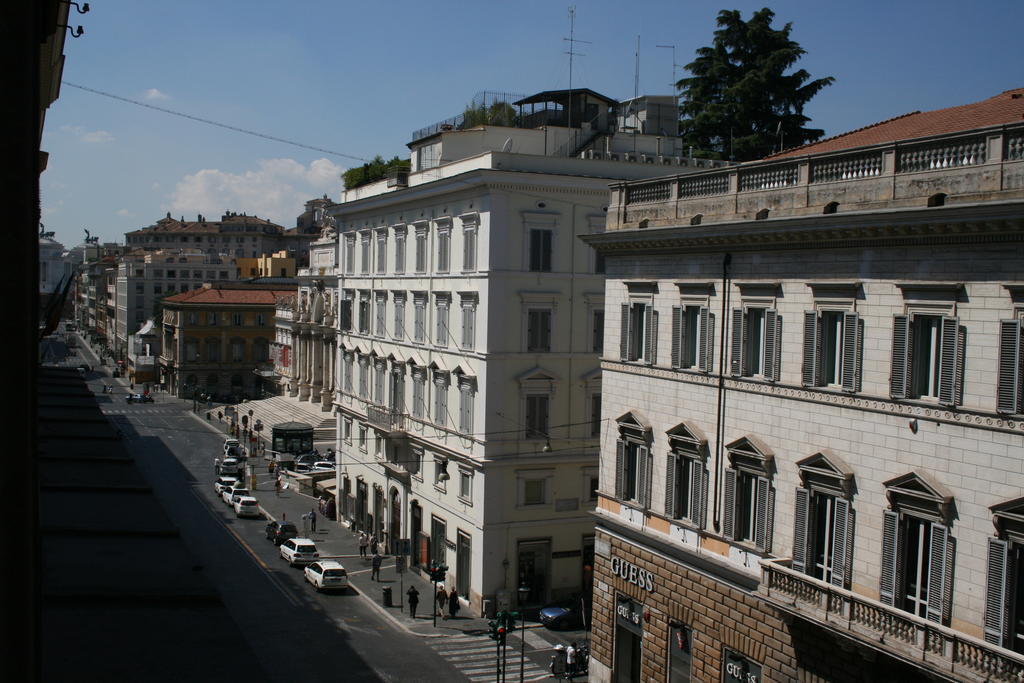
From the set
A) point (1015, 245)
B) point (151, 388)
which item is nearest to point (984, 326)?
point (1015, 245)

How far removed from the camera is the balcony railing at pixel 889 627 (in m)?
15.9

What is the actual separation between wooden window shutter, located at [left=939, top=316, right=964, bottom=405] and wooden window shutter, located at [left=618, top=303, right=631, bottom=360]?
34.4 ft

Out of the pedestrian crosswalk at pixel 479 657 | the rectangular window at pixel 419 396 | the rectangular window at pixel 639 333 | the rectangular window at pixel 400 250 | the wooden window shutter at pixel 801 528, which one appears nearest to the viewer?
the wooden window shutter at pixel 801 528

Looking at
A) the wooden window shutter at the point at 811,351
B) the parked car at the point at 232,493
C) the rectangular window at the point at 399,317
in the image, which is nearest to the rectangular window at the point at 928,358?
the wooden window shutter at the point at 811,351

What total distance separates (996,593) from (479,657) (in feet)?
64.9

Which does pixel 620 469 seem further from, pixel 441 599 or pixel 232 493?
pixel 232 493

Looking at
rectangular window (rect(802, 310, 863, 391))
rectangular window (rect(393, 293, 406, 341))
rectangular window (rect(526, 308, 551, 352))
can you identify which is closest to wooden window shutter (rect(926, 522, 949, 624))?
rectangular window (rect(802, 310, 863, 391))

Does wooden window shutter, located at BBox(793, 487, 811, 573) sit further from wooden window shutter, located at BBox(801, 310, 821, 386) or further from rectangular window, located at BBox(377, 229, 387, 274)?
rectangular window, located at BBox(377, 229, 387, 274)

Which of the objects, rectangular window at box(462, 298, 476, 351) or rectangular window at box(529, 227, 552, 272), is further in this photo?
rectangular window at box(462, 298, 476, 351)

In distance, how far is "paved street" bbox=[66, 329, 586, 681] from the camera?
31.3 meters

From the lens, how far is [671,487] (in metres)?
25.4

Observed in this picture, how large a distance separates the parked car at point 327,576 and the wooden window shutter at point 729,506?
72.8 feet

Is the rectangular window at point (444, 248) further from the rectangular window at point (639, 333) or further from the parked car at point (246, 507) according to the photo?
the parked car at point (246, 507)

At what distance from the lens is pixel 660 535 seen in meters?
25.7
